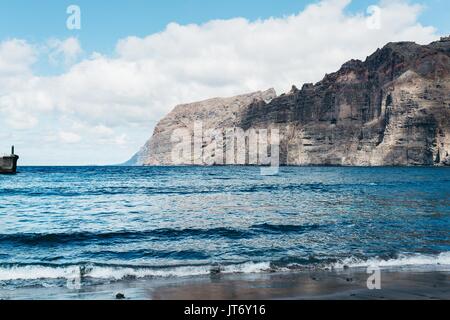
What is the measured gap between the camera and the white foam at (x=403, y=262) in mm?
15688

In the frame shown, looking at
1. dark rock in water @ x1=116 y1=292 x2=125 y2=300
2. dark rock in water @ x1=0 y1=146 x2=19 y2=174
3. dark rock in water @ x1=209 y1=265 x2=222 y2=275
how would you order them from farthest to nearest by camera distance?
dark rock in water @ x1=0 y1=146 x2=19 y2=174 < dark rock in water @ x1=209 y1=265 x2=222 y2=275 < dark rock in water @ x1=116 y1=292 x2=125 y2=300

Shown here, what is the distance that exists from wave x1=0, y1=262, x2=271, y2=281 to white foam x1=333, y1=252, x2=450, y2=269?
3288 millimetres

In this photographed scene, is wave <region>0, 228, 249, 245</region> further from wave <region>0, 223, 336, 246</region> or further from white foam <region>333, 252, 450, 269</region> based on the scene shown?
white foam <region>333, 252, 450, 269</region>

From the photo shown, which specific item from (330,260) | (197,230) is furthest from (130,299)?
(197,230)

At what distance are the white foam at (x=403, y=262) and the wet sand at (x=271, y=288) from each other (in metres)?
1.39

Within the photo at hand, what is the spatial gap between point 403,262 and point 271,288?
7040 millimetres

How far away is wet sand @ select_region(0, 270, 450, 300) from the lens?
35.6 feet

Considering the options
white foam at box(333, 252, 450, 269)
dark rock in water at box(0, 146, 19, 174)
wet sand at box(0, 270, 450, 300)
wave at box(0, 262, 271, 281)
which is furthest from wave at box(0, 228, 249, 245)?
dark rock in water at box(0, 146, 19, 174)

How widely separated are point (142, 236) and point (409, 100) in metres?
196

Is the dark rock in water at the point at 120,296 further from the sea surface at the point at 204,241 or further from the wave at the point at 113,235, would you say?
the wave at the point at 113,235

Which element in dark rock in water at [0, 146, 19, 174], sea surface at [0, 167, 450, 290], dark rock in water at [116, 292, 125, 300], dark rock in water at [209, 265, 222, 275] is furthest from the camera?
dark rock in water at [0, 146, 19, 174]
